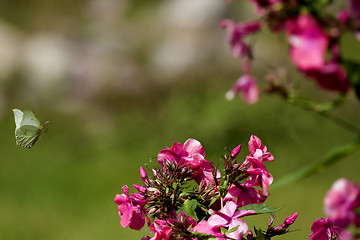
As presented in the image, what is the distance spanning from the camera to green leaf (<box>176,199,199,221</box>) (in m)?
0.68

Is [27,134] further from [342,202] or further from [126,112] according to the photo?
[126,112]

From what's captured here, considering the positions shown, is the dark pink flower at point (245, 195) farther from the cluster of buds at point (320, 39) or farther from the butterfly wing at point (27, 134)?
the butterfly wing at point (27, 134)

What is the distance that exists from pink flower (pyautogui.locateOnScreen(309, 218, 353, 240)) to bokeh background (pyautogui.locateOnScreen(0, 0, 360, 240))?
6.00 feet

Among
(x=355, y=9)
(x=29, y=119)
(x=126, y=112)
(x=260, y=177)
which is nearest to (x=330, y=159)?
(x=260, y=177)

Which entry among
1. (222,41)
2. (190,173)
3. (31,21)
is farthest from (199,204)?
(31,21)

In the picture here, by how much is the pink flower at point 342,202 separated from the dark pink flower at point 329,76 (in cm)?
14

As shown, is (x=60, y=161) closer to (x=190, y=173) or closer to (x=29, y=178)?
(x=29, y=178)

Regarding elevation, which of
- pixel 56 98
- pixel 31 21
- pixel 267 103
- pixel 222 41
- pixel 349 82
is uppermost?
pixel 31 21

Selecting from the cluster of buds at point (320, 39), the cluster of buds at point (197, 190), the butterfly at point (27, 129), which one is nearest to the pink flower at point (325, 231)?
the cluster of buds at point (197, 190)

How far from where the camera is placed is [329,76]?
590mm

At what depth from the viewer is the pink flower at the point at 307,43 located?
59cm

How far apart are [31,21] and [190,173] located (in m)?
5.47

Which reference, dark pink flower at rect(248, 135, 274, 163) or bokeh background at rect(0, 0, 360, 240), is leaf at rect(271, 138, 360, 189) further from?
bokeh background at rect(0, 0, 360, 240)

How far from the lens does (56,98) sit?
463 cm
